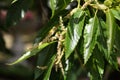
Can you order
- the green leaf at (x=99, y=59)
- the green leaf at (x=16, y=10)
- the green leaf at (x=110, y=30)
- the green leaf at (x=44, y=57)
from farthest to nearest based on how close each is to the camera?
the green leaf at (x=16, y=10)
the green leaf at (x=44, y=57)
the green leaf at (x=99, y=59)
the green leaf at (x=110, y=30)

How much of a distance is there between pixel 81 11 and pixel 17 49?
15.6ft

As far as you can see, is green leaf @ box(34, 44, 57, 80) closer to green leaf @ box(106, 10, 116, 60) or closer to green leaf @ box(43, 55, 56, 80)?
green leaf @ box(43, 55, 56, 80)

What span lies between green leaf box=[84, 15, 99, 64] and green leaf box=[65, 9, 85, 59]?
30 mm

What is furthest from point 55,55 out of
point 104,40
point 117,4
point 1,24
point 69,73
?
point 1,24

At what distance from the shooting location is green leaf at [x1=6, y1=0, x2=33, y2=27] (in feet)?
7.29

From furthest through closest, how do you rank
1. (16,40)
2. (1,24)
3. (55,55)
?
(16,40)
(1,24)
(55,55)

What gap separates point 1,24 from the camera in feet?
9.62

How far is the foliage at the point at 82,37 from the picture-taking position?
1.79m

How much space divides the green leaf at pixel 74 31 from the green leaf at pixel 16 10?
46 centimetres

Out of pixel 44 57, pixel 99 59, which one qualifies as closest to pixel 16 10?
pixel 44 57

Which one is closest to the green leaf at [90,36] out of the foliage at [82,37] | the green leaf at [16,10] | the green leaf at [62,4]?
the foliage at [82,37]

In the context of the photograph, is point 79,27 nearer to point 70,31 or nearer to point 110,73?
point 70,31

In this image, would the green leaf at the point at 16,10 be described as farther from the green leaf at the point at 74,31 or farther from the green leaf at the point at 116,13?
the green leaf at the point at 116,13

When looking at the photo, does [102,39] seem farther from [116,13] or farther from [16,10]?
[16,10]
